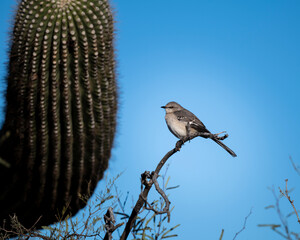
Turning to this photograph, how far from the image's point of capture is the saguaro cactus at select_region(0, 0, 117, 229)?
3818 millimetres

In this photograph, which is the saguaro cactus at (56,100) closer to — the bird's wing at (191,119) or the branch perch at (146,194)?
the bird's wing at (191,119)

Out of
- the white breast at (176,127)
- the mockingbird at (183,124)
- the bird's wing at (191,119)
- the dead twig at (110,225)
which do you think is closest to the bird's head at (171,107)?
the mockingbird at (183,124)

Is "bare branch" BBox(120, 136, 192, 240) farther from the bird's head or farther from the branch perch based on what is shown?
the bird's head

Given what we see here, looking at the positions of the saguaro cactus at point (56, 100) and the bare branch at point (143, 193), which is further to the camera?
the saguaro cactus at point (56, 100)

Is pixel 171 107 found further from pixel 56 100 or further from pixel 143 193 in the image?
pixel 143 193

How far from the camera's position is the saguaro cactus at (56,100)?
3.82 meters

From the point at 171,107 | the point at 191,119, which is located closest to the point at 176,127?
the point at 191,119

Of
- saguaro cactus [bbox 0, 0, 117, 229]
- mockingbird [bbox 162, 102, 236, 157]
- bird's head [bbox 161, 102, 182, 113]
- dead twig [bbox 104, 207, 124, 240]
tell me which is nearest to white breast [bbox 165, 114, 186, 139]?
mockingbird [bbox 162, 102, 236, 157]

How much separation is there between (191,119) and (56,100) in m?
2.06

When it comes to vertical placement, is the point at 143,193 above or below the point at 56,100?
below

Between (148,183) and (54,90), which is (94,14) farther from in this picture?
(148,183)

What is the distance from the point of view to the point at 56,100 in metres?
3.85

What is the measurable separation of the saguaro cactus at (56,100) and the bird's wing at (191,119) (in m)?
1.16

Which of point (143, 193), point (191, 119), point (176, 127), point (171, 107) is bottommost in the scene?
point (143, 193)
